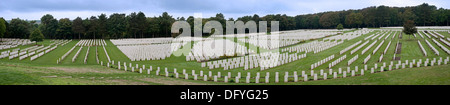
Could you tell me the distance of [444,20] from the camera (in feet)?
323

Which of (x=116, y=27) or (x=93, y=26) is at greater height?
(x=93, y=26)

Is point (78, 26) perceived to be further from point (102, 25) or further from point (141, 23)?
point (141, 23)

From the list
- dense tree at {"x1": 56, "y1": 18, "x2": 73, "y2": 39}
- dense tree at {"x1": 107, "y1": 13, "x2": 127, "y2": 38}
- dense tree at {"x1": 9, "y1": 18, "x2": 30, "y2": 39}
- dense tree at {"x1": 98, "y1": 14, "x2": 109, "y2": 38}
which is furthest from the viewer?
dense tree at {"x1": 107, "y1": 13, "x2": 127, "y2": 38}

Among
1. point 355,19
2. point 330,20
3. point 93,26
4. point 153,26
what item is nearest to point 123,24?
point 93,26

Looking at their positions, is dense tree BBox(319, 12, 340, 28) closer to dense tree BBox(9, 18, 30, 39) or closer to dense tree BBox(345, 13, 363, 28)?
dense tree BBox(345, 13, 363, 28)

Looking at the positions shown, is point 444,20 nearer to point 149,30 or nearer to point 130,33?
point 149,30

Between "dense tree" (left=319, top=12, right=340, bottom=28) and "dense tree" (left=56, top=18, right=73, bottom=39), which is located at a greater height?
"dense tree" (left=319, top=12, right=340, bottom=28)

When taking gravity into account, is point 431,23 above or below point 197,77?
above

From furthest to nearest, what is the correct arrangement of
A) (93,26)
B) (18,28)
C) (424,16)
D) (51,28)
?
(424,16) < (51,28) < (93,26) < (18,28)

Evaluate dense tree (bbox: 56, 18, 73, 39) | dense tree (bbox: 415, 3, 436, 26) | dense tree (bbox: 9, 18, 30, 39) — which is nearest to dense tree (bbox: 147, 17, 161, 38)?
dense tree (bbox: 56, 18, 73, 39)

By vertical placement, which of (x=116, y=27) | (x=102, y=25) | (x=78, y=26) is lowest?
(x=116, y=27)
